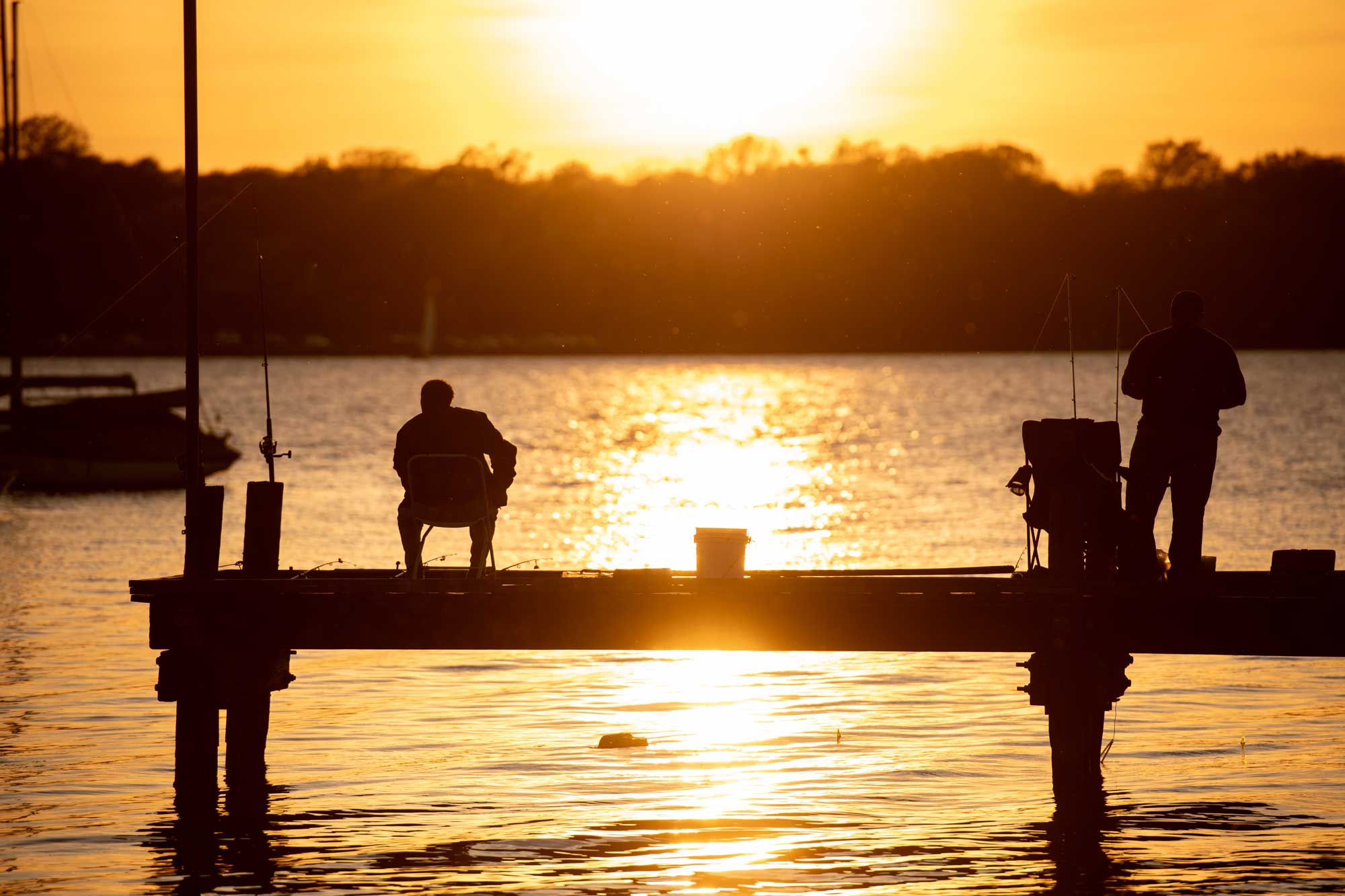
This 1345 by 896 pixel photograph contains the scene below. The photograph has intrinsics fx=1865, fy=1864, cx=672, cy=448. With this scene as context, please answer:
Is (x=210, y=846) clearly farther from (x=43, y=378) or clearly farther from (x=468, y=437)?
(x=43, y=378)

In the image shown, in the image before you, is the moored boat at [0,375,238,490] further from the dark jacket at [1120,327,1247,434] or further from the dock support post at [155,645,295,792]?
the dark jacket at [1120,327,1247,434]

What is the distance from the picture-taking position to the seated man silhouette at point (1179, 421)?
11844 mm

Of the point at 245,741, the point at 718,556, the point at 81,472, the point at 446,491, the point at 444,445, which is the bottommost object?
the point at 245,741

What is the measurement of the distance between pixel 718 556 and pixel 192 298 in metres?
3.94

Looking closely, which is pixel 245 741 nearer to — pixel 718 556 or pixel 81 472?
pixel 718 556

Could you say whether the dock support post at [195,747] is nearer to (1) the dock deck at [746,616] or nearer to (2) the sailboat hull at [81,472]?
(1) the dock deck at [746,616]

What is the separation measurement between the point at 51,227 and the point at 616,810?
76.9m

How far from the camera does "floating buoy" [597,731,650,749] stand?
16.0 metres

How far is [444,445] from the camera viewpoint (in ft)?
41.1

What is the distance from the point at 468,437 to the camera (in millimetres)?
12516

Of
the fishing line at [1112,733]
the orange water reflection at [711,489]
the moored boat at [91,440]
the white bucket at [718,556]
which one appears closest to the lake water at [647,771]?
the fishing line at [1112,733]

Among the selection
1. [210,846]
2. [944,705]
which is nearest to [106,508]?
[944,705]

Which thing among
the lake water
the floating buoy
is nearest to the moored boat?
the lake water

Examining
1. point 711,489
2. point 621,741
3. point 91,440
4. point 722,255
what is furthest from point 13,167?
point 722,255
